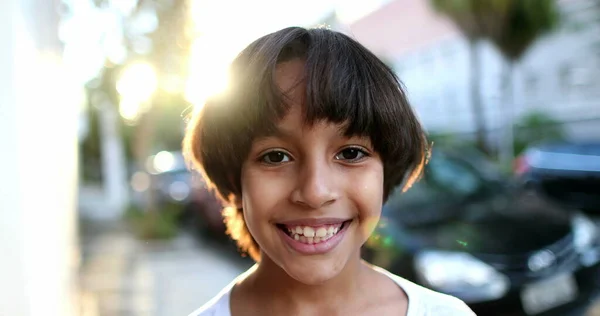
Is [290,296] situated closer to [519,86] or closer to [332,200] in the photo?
[332,200]

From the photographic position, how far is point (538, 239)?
→ 2965mm

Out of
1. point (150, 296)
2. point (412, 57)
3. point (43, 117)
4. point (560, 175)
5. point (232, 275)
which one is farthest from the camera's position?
point (412, 57)

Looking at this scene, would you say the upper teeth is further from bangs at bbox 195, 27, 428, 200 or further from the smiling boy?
bangs at bbox 195, 27, 428, 200

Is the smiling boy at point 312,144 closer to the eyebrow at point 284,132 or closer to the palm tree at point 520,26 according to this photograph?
the eyebrow at point 284,132

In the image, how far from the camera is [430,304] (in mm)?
1036

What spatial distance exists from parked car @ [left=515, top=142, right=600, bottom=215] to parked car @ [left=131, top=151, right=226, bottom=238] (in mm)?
4217

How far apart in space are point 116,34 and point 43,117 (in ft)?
4.94

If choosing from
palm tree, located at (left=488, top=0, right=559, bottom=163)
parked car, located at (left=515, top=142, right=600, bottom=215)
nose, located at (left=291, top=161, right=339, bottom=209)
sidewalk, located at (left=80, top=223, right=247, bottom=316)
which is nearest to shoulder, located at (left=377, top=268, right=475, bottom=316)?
nose, located at (left=291, top=161, right=339, bottom=209)

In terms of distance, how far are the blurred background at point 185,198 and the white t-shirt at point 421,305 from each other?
Result: 1.38 feet

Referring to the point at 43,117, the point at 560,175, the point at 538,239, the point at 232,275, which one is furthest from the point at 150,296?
the point at 560,175

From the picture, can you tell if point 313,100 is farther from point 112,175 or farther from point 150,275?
point 112,175

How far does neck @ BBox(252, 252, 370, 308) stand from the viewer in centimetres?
105

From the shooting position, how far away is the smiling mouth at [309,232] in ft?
2.93

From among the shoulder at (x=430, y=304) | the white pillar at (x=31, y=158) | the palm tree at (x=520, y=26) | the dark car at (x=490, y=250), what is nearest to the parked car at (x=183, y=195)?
the dark car at (x=490, y=250)
